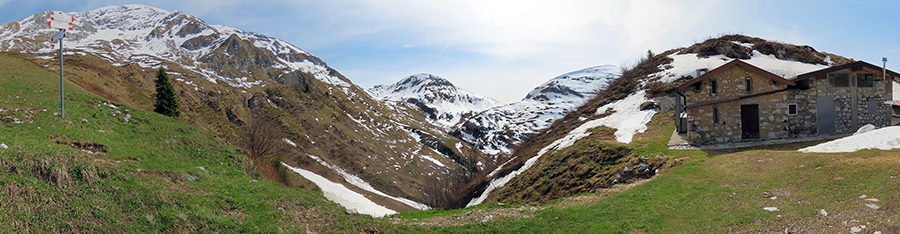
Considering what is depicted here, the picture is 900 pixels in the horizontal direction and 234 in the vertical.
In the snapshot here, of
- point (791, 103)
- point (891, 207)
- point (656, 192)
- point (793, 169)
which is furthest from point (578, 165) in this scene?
point (891, 207)

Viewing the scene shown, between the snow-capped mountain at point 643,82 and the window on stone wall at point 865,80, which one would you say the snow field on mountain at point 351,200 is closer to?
the snow-capped mountain at point 643,82

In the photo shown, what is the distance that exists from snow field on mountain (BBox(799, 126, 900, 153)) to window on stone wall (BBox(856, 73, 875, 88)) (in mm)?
9924

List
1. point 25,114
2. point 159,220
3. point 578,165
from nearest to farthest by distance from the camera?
1. point 159,220
2. point 25,114
3. point 578,165

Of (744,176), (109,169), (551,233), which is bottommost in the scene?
(551,233)

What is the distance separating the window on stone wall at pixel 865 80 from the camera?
25.9m

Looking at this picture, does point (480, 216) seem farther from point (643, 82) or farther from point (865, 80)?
point (643, 82)

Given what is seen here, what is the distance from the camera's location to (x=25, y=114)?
18.5 metres

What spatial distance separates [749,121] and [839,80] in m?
6.36

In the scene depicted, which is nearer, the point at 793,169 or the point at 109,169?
the point at 109,169

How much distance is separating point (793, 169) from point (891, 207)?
6170mm

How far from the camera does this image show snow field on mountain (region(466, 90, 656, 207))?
37.9 meters

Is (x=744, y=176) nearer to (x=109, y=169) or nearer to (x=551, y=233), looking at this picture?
(x=551, y=233)

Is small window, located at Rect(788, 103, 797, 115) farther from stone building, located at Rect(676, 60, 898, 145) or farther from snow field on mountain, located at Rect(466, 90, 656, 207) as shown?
snow field on mountain, located at Rect(466, 90, 656, 207)

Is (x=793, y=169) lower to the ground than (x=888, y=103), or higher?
lower
